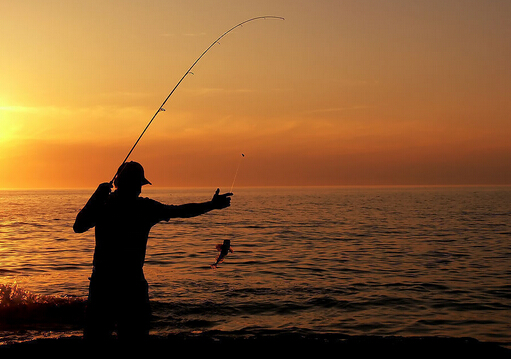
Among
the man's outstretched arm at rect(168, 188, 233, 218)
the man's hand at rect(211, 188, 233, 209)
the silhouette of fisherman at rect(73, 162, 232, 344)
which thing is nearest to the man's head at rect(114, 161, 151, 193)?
the silhouette of fisherman at rect(73, 162, 232, 344)

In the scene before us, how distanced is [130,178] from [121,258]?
0.72 metres

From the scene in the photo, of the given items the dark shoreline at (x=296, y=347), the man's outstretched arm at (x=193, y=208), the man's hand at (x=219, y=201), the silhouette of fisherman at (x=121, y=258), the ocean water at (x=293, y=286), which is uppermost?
the man's hand at (x=219, y=201)

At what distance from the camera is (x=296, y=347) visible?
6.46 metres

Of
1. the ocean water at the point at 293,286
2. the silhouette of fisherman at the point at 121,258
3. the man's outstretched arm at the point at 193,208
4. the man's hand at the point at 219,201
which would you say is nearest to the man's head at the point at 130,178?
the silhouette of fisherman at the point at 121,258

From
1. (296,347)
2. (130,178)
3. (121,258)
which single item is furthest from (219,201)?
(296,347)

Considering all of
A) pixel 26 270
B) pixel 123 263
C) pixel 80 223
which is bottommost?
pixel 26 270

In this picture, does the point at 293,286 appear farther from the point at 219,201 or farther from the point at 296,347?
the point at 219,201

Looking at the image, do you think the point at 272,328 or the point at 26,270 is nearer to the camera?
the point at 272,328

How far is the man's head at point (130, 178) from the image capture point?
15.4ft

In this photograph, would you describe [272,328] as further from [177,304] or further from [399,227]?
[399,227]

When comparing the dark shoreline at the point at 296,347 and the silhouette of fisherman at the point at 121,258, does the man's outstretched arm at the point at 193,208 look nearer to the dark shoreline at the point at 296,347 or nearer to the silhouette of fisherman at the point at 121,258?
the silhouette of fisherman at the point at 121,258

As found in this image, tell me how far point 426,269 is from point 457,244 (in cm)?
747

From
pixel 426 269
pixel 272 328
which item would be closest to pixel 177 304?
pixel 272 328

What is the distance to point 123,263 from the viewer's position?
464cm
